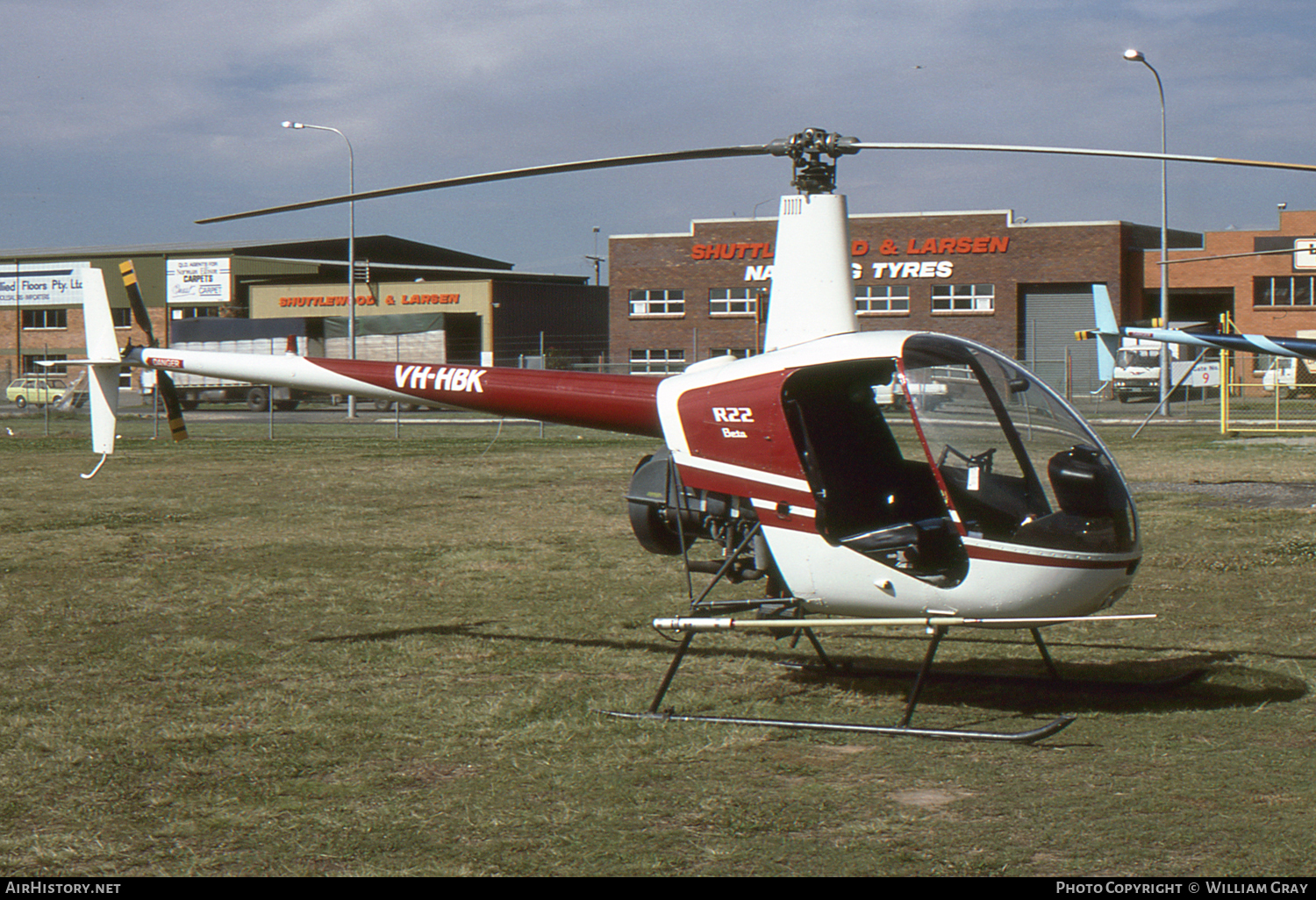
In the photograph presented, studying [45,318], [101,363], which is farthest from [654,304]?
[101,363]

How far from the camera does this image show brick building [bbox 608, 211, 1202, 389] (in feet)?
172

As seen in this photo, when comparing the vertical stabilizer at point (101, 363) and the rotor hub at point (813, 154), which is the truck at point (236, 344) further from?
the rotor hub at point (813, 154)

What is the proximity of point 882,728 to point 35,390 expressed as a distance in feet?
161

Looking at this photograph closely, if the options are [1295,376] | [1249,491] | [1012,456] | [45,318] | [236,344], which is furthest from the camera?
[45,318]

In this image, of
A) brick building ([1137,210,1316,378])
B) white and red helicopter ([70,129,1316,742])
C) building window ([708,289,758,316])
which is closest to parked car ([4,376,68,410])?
building window ([708,289,758,316])

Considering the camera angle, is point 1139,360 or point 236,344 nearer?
point 1139,360

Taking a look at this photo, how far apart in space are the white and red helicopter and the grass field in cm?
55

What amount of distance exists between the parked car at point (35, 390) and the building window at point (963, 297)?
118 feet

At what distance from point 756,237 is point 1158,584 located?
46780mm

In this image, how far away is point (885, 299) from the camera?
181ft

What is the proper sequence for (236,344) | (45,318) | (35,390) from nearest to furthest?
(35,390) < (236,344) < (45,318)

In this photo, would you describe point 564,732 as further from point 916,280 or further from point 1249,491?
point 916,280

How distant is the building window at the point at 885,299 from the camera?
181 feet
